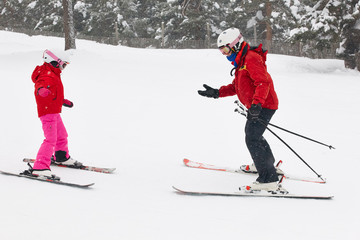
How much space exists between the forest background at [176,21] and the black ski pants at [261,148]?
42.5ft

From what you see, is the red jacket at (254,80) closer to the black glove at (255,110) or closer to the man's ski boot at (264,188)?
the black glove at (255,110)

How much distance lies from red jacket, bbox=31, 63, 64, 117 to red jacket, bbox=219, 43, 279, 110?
233cm

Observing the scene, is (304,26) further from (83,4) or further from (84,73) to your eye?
(83,4)

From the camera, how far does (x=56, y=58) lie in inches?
200

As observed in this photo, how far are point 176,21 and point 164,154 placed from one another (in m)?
27.1

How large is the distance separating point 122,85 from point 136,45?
18493 millimetres

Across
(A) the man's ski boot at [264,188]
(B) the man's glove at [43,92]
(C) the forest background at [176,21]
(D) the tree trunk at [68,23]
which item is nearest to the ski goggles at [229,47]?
(A) the man's ski boot at [264,188]

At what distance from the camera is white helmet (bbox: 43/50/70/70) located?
5031mm

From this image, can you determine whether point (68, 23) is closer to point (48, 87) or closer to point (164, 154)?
point (164, 154)

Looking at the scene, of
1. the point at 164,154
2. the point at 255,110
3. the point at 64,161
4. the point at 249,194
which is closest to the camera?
the point at 255,110

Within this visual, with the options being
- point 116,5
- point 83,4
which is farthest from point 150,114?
point 83,4

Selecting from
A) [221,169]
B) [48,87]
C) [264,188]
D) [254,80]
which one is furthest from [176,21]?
[264,188]

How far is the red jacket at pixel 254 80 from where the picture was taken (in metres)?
4.51

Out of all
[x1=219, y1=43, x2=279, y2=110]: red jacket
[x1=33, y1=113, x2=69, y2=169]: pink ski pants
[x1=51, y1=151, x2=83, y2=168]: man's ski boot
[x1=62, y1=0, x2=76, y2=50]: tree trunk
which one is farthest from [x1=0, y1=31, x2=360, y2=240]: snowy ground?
[x1=62, y1=0, x2=76, y2=50]: tree trunk
